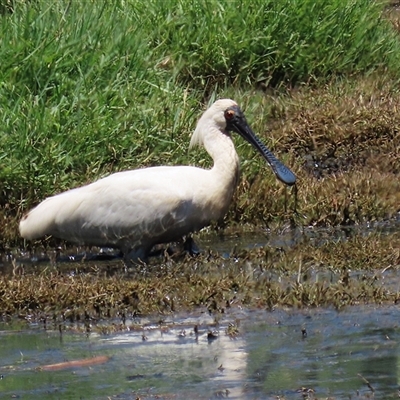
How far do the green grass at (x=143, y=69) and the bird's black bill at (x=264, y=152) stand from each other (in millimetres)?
375

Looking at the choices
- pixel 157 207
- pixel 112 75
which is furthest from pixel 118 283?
pixel 112 75

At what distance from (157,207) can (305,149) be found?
2.73 metres

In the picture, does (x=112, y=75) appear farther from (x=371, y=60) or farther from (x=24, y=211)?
(x=371, y=60)

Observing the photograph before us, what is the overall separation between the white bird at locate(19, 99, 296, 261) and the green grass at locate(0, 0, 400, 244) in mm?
774

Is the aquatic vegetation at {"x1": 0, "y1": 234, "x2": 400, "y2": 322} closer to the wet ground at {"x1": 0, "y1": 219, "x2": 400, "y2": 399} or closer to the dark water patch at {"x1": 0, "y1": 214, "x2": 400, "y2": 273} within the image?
the wet ground at {"x1": 0, "y1": 219, "x2": 400, "y2": 399}

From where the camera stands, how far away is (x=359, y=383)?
580 cm

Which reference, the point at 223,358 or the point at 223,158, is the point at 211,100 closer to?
the point at 223,158

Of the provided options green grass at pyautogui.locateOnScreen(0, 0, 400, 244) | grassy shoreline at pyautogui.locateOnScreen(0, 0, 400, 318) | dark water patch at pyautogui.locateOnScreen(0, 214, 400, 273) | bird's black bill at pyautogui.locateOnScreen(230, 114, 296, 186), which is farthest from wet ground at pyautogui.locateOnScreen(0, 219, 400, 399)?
green grass at pyautogui.locateOnScreen(0, 0, 400, 244)

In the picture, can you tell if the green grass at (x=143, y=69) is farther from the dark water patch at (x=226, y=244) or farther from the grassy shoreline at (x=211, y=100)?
the dark water patch at (x=226, y=244)

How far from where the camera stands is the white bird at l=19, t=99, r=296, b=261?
923 centimetres

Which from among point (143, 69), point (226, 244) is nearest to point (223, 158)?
point (226, 244)

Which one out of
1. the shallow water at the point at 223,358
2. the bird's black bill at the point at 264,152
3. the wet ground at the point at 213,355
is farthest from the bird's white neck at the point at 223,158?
the shallow water at the point at 223,358

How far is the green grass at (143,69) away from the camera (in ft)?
33.9

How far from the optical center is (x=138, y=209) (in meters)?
9.28
